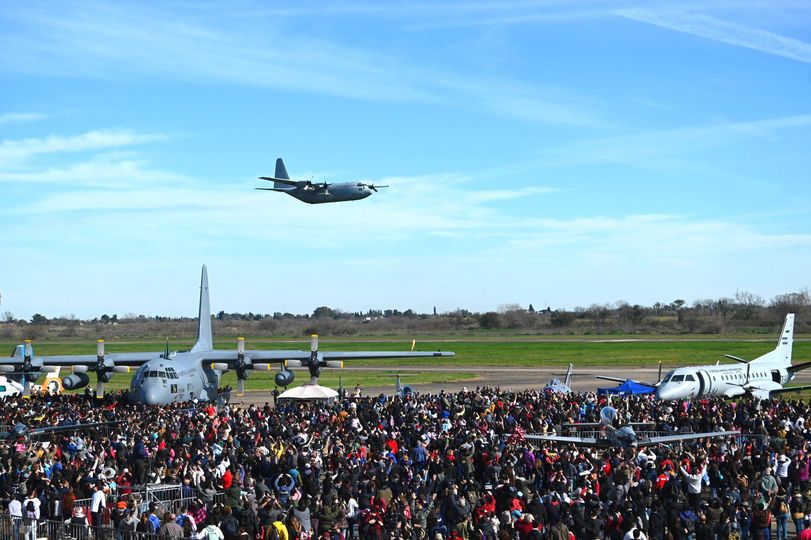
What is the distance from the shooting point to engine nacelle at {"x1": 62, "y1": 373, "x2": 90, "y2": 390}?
44000 millimetres

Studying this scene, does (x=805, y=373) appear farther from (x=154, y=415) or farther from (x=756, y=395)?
(x=154, y=415)

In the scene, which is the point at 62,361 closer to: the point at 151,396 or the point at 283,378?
the point at 283,378

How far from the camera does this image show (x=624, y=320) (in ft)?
591

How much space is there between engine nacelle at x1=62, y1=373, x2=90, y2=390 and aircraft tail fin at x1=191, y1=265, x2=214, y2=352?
5.82 meters

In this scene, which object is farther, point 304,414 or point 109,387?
point 109,387

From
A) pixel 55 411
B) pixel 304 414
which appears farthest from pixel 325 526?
pixel 55 411

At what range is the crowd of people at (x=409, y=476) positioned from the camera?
15344 millimetres

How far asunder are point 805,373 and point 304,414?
5337 cm

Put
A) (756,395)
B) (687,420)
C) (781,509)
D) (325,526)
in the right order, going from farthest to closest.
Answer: (756,395)
(687,420)
(781,509)
(325,526)

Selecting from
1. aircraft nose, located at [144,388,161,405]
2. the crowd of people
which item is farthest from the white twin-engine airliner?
aircraft nose, located at [144,388,161,405]

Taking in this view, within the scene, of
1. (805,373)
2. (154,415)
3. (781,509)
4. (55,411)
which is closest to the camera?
(781,509)

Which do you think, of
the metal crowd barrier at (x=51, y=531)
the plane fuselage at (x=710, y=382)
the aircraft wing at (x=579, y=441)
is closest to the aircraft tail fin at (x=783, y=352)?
the plane fuselage at (x=710, y=382)

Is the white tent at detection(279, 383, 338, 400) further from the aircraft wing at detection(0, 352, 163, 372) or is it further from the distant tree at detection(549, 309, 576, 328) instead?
the distant tree at detection(549, 309, 576, 328)

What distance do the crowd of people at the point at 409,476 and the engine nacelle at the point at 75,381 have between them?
11.1m
